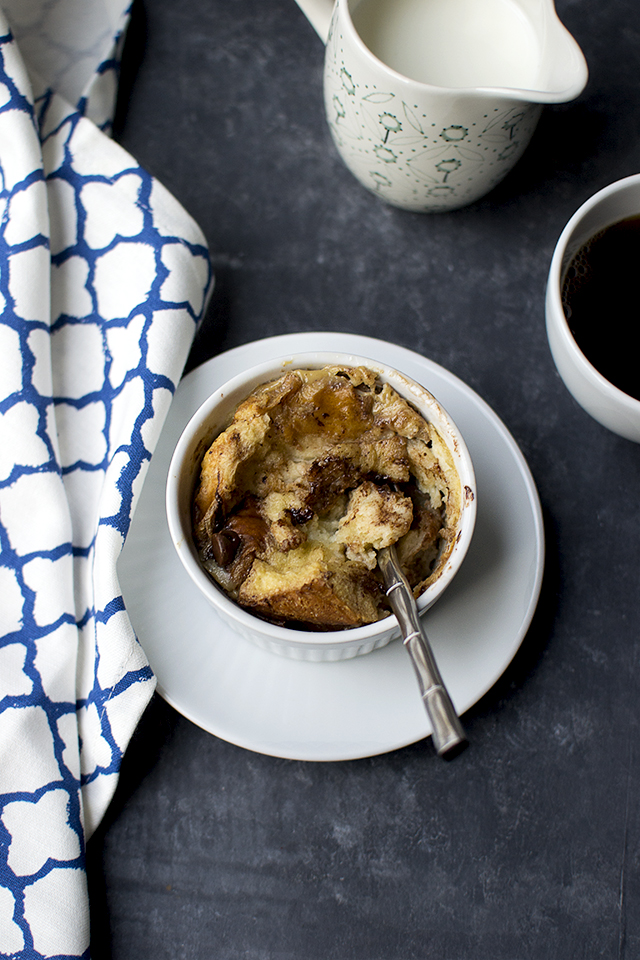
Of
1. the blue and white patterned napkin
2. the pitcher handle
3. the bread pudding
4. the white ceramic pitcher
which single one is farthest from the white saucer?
the pitcher handle

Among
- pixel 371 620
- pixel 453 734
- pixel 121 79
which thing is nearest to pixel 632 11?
pixel 121 79

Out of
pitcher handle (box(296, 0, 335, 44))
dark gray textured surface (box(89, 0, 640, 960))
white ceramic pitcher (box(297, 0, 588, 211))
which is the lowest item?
dark gray textured surface (box(89, 0, 640, 960))

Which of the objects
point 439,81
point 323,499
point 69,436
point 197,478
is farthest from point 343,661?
point 439,81

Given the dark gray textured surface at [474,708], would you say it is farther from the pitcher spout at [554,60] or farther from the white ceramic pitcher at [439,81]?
the pitcher spout at [554,60]

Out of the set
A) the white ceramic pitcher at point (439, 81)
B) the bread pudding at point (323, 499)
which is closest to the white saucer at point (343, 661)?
the bread pudding at point (323, 499)

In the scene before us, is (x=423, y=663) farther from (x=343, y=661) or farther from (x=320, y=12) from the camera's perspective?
(x=320, y=12)

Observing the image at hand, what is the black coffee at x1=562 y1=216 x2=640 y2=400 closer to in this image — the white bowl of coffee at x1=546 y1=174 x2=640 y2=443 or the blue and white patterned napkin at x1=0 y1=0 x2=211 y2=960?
the white bowl of coffee at x1=546 y1=174 x2=640 y2=443

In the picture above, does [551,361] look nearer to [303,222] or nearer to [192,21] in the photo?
[303,222]
